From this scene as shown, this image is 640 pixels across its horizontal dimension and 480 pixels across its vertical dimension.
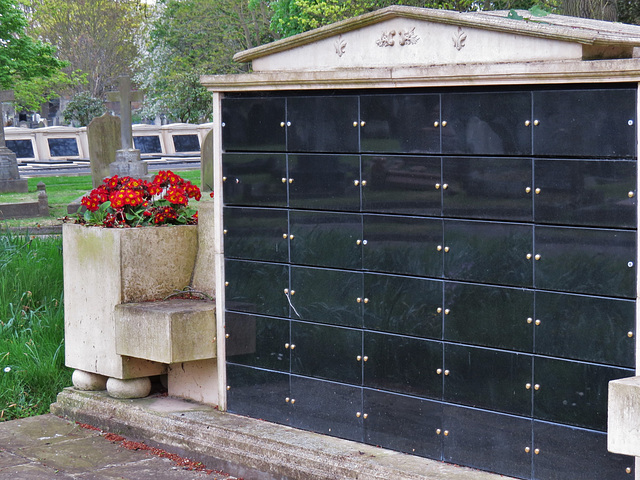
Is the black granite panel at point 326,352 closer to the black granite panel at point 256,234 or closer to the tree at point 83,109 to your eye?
the black granite panel at point 256,234

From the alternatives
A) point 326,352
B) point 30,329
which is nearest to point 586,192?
point 326,352

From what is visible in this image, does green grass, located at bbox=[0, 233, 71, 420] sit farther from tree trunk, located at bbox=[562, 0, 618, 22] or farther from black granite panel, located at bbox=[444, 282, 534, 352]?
tree trunk, located at bbox=[562, 0, 618, 22]

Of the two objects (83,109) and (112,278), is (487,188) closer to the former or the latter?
(112,278)

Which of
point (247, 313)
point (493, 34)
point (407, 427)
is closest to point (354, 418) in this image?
point (407, 427)

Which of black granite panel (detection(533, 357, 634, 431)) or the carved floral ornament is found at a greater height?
the carved floral ornament

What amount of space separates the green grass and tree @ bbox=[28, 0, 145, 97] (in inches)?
1351

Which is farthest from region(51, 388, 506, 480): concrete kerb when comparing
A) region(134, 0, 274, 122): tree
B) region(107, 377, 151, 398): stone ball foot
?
region(134, 0, 274, 122): tree

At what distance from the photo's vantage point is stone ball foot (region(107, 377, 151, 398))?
5.25 meters

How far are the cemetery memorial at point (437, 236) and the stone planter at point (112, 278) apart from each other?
473mm

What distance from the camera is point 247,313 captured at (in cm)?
484

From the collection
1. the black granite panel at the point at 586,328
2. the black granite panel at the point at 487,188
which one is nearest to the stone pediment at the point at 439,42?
the black granite panel at the point at 487,188

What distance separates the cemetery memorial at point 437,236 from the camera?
11.5 ft

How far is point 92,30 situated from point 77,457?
40.0m

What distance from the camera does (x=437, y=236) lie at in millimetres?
4008
